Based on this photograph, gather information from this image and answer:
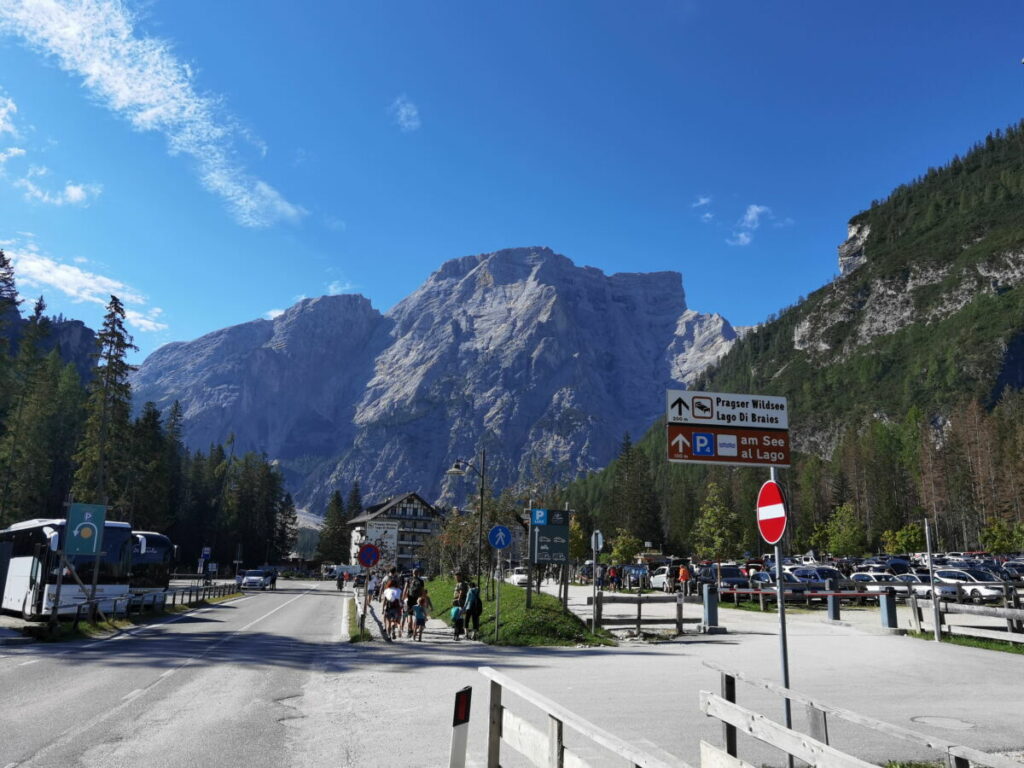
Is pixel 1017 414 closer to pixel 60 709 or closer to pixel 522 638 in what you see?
pixel 522 638

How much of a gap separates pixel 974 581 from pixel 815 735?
3515 cm

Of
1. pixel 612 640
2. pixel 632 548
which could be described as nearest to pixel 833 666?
pixel 612 640

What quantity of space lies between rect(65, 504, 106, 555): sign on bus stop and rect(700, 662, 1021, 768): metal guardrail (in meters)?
21.8

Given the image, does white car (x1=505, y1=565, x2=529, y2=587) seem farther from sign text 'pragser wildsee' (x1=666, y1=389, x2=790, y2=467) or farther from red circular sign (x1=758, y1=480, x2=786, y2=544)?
red circular sign (x1=758, y1=480, x2=786, y2=544)

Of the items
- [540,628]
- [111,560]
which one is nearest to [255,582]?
[111,560]

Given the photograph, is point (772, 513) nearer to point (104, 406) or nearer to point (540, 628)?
point (540, 628)

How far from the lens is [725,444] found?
916cm

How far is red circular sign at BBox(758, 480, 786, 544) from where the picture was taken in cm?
728

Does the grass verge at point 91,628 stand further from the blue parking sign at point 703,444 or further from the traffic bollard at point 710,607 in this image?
the blue parking sign at point 703,444

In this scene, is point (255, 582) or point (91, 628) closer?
point (91, 628)

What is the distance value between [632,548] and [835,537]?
27.4 m

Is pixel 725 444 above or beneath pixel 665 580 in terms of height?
above

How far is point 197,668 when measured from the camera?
1375cm

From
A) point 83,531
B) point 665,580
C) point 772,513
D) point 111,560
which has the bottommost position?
point 665,580
